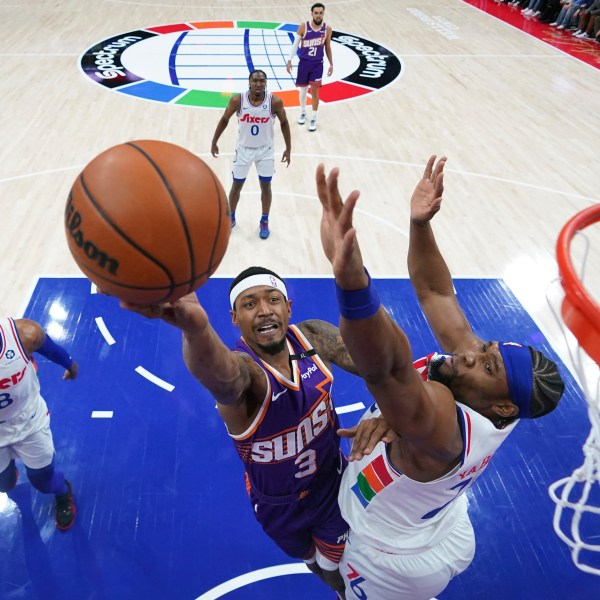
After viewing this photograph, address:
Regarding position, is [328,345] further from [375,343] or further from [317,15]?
[317,15]

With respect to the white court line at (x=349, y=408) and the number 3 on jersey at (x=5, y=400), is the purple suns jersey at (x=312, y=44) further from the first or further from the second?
the number 3 on jersey at (x=5, y=400)

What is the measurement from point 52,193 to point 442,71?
844cm

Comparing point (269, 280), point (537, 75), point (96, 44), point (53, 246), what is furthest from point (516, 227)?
point (96, 44)

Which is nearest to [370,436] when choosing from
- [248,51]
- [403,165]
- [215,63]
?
[403,165]

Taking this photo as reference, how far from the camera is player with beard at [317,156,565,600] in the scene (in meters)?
1.56

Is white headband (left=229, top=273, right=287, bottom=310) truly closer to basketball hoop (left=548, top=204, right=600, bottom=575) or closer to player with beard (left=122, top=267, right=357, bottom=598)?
player with beard (left=122, top=267, right=357, bottom=598)

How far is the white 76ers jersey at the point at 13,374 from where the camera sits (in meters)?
2.96

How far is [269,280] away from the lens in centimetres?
297

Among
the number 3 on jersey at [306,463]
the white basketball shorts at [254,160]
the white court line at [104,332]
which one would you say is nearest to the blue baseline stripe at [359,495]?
the number 3 on jersey at [306,463]

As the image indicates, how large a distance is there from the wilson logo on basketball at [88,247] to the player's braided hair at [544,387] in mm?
1455

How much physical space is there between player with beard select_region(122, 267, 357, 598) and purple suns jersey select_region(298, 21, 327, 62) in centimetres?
686

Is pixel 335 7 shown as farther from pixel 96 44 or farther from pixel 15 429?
pixel 15 429

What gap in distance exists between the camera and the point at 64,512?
11.7 feet

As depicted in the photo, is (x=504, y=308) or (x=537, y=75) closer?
(x=504, y=308)
